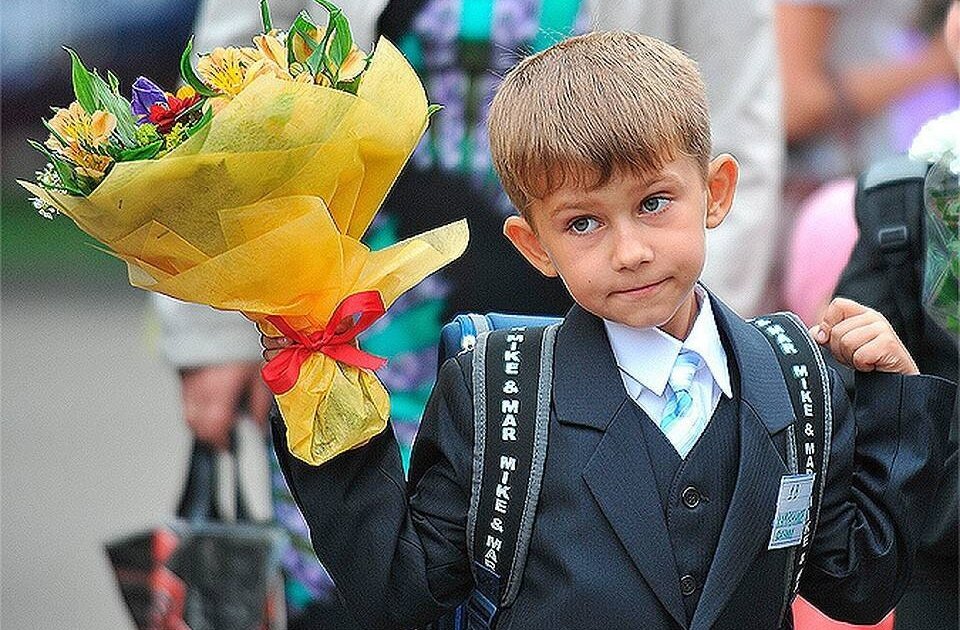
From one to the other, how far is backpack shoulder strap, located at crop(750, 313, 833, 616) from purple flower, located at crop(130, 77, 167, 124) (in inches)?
31.1

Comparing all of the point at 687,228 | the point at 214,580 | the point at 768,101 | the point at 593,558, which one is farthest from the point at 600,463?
the point at 214,580

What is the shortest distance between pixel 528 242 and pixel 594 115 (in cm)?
20

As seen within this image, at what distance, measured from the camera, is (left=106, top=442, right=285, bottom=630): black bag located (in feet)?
13.0

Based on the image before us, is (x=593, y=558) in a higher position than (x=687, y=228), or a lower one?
lower

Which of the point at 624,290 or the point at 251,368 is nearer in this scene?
the point at 624,290

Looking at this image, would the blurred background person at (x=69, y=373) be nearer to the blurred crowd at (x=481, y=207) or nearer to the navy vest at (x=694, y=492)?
the blurred crowd at (x=481, y=207)

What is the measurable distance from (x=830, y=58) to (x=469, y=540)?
2927mm

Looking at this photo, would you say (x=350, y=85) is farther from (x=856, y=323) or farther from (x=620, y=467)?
(x=856, y=323)

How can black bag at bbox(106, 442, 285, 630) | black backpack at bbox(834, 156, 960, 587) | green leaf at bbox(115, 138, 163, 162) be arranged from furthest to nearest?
1. black bag at bbox(106, 442, 285, 630)
2. black backpack at bbox(834, 156, 960, 587)
3. green leaf at bbox(115, 138, 163, 162)

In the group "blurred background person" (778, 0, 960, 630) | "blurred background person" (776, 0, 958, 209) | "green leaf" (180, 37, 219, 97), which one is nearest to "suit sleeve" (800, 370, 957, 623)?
"green leaf" (180, 37, 219, 97)

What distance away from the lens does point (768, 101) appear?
3.35 meters

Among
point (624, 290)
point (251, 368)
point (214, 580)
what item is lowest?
point (214, 580)

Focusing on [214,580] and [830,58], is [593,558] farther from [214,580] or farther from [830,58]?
[830,58]

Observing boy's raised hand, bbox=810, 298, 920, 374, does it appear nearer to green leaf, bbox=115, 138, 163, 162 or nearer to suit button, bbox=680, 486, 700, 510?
suit button, bbox=680, 486, 700, 510
